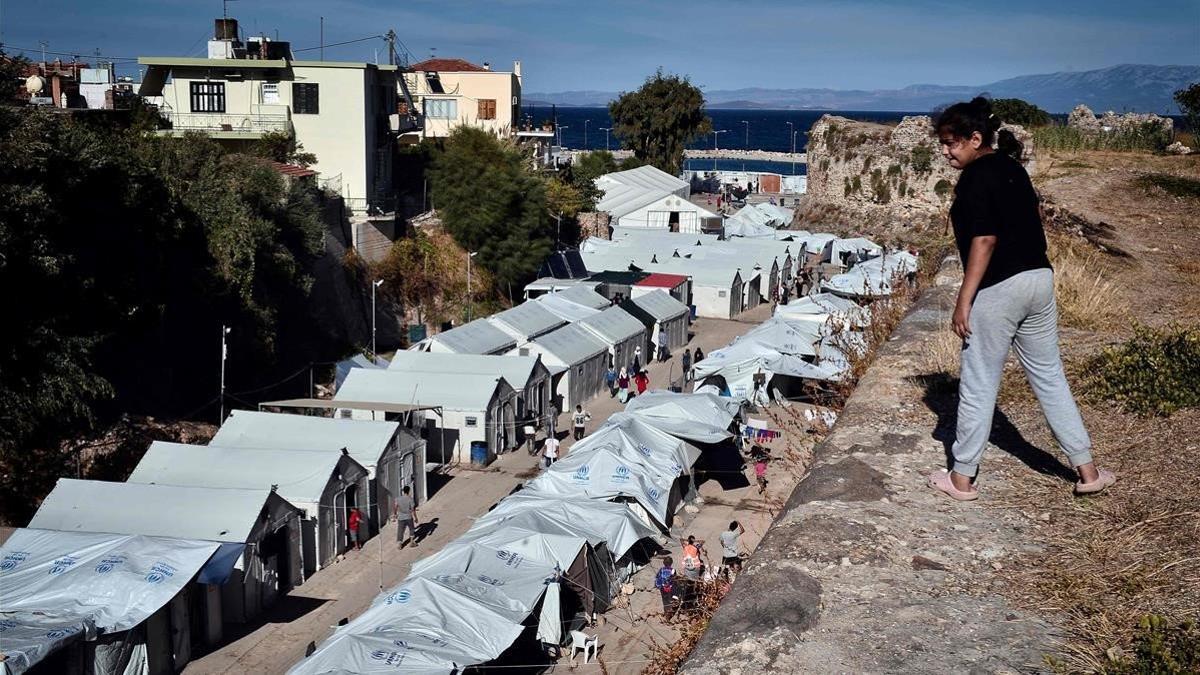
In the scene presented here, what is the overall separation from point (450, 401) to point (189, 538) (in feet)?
25.7

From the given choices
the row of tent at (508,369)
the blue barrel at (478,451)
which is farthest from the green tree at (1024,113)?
the blue barrel at (478,451)

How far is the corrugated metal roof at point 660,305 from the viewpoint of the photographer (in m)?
31.4

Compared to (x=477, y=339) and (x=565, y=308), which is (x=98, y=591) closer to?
(x=477, y=339)

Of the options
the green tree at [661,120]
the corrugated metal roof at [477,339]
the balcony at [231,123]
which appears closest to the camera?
the corrugated metal roof at [477,339]

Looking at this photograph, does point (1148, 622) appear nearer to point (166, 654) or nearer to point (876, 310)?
point (876, 310)

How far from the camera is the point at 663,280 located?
3631 centimetres

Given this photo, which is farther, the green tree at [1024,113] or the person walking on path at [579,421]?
the green tree at [1024,113]

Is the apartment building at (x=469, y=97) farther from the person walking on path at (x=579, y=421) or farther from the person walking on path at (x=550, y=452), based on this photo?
the person walking on path at (x=550, y=452)

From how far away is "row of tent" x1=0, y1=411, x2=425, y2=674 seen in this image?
11.7m

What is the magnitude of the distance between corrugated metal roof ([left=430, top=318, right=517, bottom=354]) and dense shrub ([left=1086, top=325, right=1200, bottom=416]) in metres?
20.1

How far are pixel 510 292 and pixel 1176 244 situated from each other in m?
24.9

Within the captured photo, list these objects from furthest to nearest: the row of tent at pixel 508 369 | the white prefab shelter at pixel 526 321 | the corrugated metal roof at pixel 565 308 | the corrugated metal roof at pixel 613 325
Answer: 1. the corrugated metal roof at pixel 565 308
2. the corrugated metal roof at pixel 613 325
3. the white prefab shelter at pixel 526 321
4. the row of tent at pixel 508 369

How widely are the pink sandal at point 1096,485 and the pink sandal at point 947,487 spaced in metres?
0.36

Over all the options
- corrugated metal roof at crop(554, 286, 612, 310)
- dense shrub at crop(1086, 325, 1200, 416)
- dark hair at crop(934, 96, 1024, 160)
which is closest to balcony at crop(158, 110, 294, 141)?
corrugated metal roof at crop(554, 286, 612, 310)
